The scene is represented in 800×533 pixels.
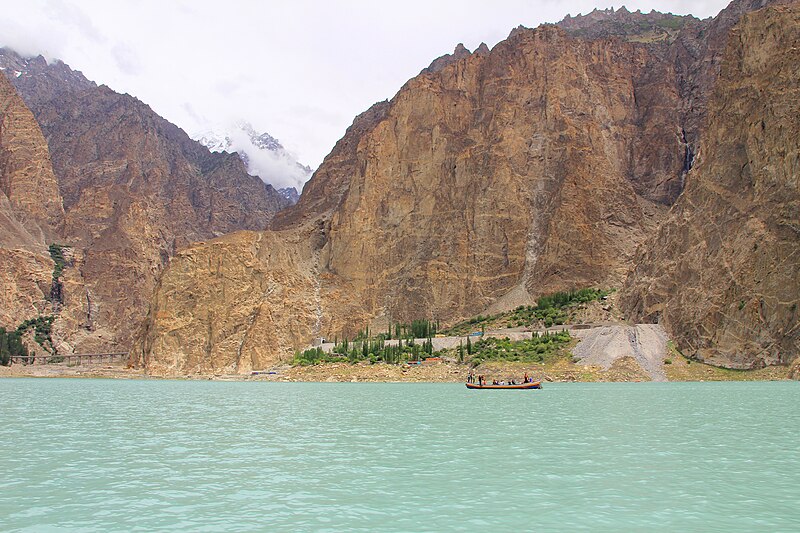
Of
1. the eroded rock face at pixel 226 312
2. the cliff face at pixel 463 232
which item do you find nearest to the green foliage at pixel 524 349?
the cliff face at pixel 463 232

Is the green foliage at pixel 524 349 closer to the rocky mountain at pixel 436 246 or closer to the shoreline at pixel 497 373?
the shoreline at pixel 497 373

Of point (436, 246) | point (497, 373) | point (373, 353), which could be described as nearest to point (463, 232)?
point (436, 246)

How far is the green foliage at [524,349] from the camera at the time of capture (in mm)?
113375

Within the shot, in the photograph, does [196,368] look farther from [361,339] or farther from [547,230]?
[547,230]

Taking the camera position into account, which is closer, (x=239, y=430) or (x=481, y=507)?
(x=481, y=507)

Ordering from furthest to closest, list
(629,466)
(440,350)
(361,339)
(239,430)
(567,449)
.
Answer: (361,339) → (440,350) → (239,430) → (567,449) → (629,466)

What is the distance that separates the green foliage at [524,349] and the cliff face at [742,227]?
16.4 metres

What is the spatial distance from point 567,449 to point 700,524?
12994 mm

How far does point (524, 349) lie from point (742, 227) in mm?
36274

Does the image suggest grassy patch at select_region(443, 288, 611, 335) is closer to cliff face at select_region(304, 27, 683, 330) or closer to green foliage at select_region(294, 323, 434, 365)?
cliff face at select_region(304, 27, 683, 330)

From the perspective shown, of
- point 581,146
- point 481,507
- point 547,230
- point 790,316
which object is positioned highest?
point 581,146

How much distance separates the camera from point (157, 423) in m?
45.2

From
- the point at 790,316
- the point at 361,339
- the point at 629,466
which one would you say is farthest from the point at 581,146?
the point at 629,466

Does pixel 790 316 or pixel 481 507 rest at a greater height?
pixel 790 316
